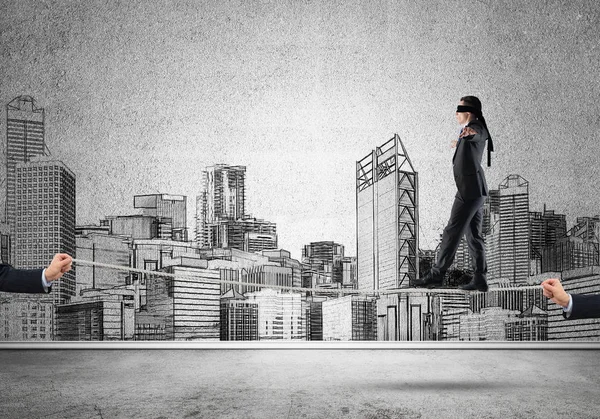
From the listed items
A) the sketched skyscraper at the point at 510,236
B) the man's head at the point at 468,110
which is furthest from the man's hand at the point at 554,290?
the sketched skyscraper at the point at 510,236

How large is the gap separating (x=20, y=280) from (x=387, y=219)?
4145mm

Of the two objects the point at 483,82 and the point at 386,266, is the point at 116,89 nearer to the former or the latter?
the point at 386,266

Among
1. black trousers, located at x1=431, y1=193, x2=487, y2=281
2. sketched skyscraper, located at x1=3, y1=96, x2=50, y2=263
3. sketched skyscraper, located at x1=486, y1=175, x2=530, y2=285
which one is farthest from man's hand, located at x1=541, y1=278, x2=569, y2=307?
sketched skyscraper, located at x1=3, y1=96, x2=50, y2=263

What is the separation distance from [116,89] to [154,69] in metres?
0.49

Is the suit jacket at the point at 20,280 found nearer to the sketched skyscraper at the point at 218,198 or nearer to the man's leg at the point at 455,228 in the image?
the man's leg at the point at 455,228

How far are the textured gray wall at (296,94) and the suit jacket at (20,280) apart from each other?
369 centimetres

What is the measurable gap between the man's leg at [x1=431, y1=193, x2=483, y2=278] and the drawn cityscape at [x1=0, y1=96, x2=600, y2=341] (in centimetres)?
190

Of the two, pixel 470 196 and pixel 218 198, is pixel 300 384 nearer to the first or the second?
pixel 470 196

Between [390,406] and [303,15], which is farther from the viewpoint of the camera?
[303,15]

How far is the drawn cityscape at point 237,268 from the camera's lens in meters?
7.29

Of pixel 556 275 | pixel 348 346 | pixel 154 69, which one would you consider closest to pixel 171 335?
pixel 348 346

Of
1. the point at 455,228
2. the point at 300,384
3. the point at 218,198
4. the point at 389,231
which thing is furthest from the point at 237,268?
the point at 455,228

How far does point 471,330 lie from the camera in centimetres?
732

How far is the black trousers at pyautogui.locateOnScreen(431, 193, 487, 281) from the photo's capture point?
506 cm
